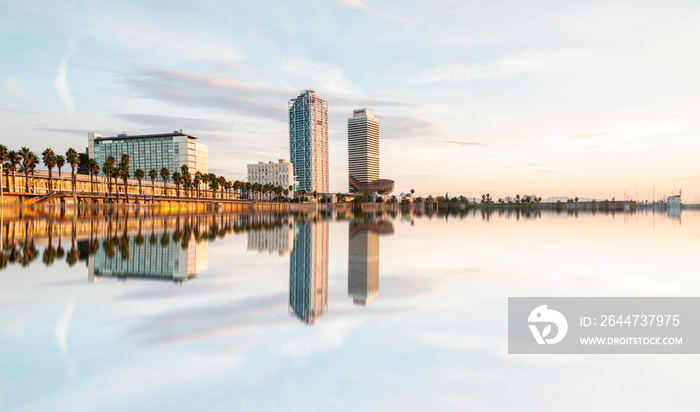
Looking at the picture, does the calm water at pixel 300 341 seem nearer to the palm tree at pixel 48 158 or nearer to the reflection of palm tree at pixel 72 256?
the reflection of palm tree at pixel 72 256

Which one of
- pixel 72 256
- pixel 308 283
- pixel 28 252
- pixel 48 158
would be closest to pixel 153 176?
pixel 48 158

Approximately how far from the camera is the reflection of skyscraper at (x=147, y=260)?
1767cm

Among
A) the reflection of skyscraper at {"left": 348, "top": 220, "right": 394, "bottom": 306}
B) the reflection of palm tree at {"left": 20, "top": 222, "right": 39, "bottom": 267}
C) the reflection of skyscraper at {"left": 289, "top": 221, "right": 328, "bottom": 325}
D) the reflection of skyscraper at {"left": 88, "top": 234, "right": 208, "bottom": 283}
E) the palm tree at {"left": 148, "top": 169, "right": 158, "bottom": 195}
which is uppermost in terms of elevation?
the palm tree at {"left": 148, "top": 169, "right": 158, "bottom": 195}

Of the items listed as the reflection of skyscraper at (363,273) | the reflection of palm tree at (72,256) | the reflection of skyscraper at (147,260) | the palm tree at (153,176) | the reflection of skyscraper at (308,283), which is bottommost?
the reflection of skyscraper at (363,273)

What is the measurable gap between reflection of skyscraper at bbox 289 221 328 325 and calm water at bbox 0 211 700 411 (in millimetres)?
123

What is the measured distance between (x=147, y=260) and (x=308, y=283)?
9910 mm

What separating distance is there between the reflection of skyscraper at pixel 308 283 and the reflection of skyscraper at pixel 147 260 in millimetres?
4606

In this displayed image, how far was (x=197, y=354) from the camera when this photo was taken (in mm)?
8828

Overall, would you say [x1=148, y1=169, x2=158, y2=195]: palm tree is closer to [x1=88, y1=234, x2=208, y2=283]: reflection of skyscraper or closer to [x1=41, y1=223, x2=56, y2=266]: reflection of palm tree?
[x1=88, y1=234, x2=208, y2=283]: reflection of skyscraper

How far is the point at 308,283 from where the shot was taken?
16703 mm

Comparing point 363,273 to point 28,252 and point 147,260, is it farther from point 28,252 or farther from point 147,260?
point 28,252

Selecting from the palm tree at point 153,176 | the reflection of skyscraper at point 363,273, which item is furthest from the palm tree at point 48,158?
the reflection of skyscraper at point 363,273

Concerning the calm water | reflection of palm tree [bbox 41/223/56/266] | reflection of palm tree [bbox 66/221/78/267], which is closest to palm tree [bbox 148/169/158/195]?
reflection of palm tree [bbox 66/221/78/267]

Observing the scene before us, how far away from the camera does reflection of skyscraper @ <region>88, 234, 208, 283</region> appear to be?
58.0 feet
